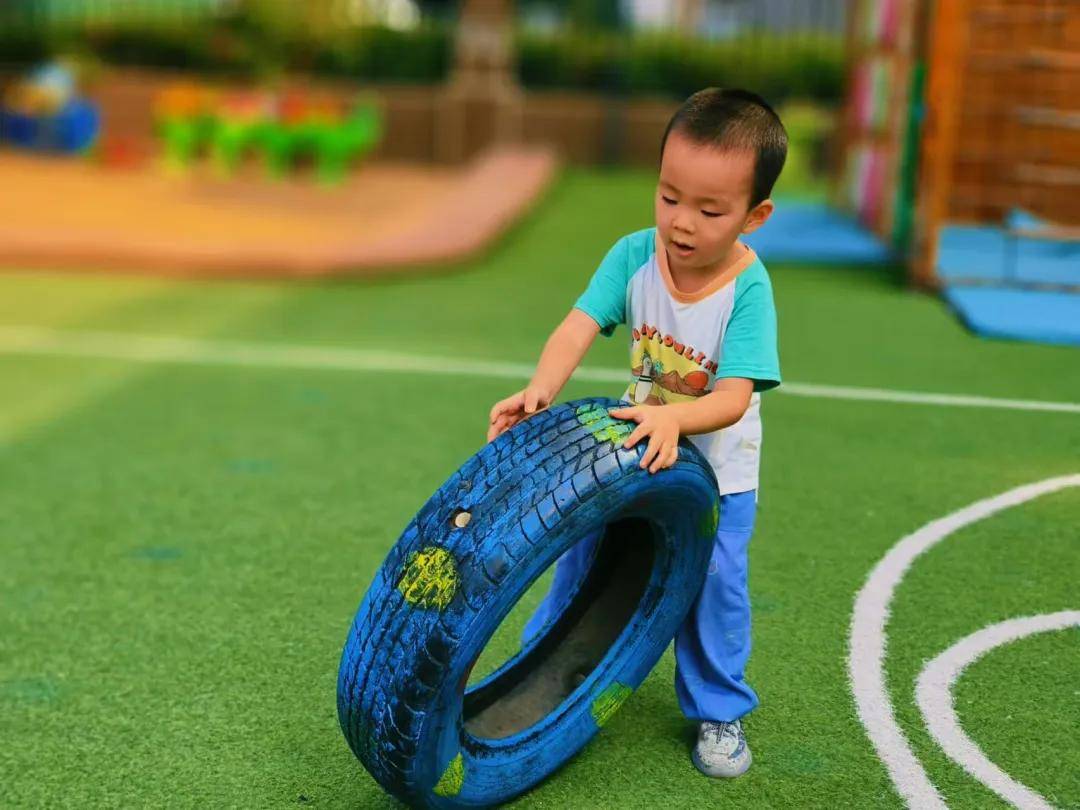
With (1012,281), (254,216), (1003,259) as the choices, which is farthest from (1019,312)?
(254,216)

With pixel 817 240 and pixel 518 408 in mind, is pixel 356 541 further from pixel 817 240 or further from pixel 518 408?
pixel 817 240

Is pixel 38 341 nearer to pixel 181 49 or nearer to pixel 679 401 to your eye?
pixel 679 401

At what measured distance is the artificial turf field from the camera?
9.11ft

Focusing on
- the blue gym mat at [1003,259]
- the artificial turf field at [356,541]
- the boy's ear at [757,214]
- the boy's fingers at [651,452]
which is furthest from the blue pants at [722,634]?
the blue gym mat at [1003,259]

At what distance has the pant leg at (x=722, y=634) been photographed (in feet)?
8.96

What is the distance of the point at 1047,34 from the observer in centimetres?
890

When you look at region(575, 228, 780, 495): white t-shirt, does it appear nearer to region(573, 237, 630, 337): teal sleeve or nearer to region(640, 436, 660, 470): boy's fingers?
region(573, 237, 630, 337): teal sleeve

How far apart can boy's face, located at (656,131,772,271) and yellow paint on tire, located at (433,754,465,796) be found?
1.02 metres

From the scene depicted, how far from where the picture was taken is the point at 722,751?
274 cm

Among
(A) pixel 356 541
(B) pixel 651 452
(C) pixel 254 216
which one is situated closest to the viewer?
(B) pixel 651 452

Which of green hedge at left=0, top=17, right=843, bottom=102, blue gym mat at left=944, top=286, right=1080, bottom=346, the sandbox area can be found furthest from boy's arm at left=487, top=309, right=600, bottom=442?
green hedge at left=0, top=17, right=843, bottom=102

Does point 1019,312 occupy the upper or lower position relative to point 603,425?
lower

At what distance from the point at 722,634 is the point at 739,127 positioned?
104 centimetres

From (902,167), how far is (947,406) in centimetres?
339
